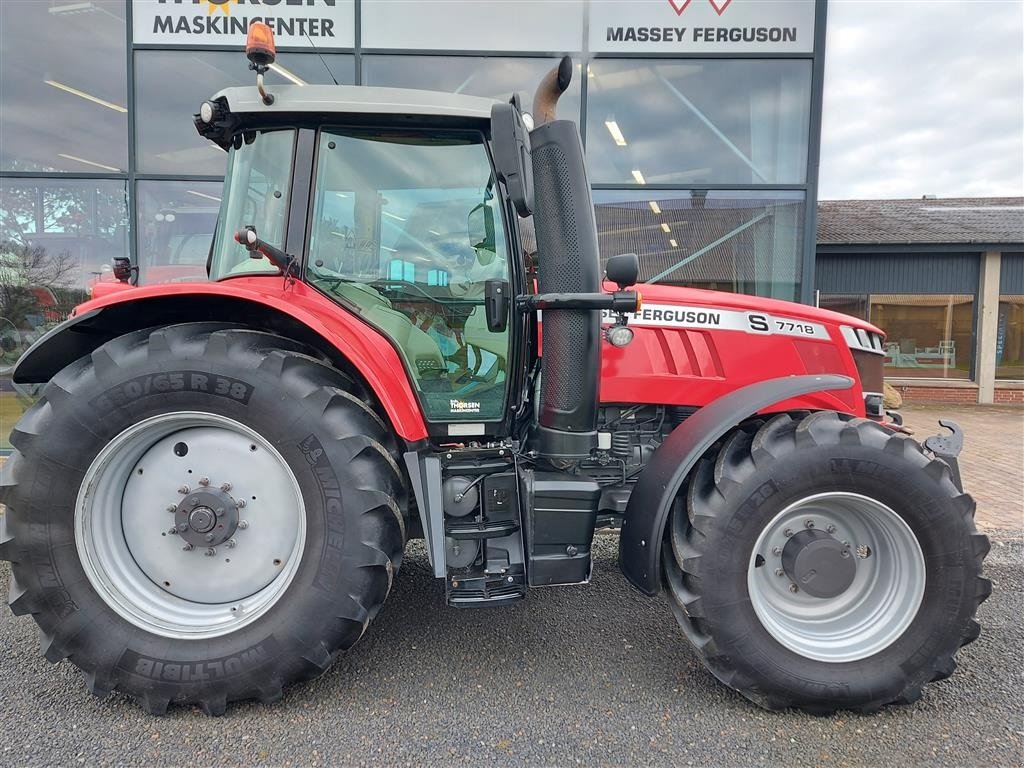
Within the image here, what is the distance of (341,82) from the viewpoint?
18.6ft

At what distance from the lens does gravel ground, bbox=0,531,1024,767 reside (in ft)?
5.68

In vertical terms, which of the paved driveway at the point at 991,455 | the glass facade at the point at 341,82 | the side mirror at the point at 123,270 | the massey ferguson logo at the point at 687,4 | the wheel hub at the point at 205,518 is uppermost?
the massey ferguson logo at the point at 687,4

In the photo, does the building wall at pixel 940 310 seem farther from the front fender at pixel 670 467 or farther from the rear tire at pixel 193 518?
the rear tire at pixel 193 518

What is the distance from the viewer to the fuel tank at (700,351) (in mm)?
Answer: 2438

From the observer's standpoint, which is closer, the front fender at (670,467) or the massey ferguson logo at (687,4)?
the front fender at (670,467)

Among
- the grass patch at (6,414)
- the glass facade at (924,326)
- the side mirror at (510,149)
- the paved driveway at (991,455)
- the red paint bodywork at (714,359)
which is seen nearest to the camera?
the side mirror at (510,149)

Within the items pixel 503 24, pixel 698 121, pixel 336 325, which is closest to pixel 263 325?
pixel 336 325

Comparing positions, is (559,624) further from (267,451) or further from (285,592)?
(267,451)

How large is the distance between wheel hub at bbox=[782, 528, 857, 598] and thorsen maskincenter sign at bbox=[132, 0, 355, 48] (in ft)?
19.9

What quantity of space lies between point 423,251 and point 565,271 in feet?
1.93

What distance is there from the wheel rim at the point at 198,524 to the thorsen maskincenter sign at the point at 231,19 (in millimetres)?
5103

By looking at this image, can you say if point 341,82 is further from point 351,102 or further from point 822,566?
point 822,566

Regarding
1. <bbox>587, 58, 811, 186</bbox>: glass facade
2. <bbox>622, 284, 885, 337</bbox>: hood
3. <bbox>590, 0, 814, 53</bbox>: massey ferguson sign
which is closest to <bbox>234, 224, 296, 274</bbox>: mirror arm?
<bbox>622, 284, 885, 337</bbox>: hood

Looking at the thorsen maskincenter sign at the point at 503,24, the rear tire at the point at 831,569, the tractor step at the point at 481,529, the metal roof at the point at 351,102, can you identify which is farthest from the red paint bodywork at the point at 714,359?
the thorsen maskincenter sign at the point at 503,24
